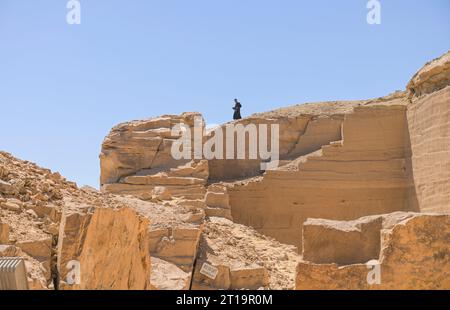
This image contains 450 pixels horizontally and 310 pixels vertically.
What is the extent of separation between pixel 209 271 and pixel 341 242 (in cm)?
652

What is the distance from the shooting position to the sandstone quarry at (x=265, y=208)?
23.7 ft

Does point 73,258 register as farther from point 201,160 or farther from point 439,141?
point 201,160

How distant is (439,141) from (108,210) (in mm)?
10214

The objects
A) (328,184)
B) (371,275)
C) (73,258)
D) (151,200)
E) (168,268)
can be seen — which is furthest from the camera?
(328,184)

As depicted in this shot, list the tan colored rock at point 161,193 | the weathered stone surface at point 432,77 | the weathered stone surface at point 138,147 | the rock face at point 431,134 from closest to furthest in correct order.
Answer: the rock face at point 431,134, the weathered stone surface at point 432,77, the tan colored rock at point 161,193, the weathered stone surface at point 138,147

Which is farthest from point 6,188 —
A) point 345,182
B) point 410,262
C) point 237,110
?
point 237,110

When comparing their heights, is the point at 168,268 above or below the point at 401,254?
below

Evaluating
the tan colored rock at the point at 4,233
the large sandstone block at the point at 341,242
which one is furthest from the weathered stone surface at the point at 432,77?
the tan colored rock at the point at 4,233

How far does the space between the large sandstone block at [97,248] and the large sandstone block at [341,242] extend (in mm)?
2465

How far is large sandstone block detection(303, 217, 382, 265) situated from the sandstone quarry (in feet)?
0.04

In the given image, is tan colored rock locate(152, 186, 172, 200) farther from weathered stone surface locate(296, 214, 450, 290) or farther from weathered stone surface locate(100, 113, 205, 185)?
weathered stone surface locate(296, 214, 450, 290)

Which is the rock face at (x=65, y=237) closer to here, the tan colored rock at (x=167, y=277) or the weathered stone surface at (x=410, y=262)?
the tan colored rock at (x=167, y=277)
